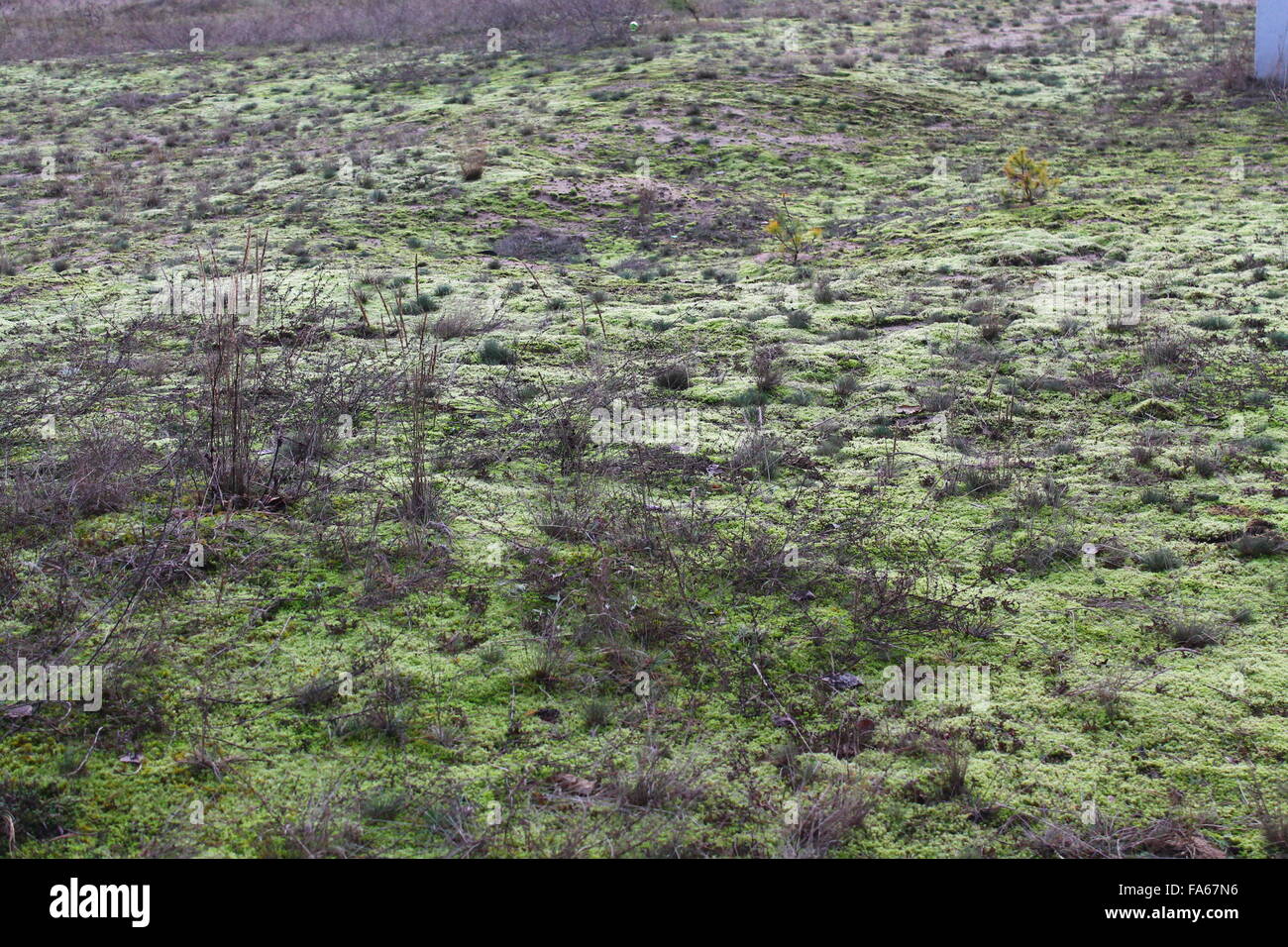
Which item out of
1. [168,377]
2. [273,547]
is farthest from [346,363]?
[273,547]

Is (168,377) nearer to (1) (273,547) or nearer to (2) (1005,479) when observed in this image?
(1) (273,547)

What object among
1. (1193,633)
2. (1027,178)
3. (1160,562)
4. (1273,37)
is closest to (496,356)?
(1160,562)

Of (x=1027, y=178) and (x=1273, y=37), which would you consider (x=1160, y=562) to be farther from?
(x=1273, y=37)

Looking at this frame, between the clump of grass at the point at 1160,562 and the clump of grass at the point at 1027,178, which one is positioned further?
the clump of grass at the point at 1027,178

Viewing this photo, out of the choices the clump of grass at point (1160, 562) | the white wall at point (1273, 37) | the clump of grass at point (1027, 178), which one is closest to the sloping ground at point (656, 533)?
the clump of grass at point (1160, 562)

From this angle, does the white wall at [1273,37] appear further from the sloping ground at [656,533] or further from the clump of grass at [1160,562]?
the clump of grass at [1160,562]

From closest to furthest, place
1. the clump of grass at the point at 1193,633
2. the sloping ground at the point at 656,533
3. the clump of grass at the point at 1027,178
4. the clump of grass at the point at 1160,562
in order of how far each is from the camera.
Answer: the sloping ground at the point at 656,533, the clump of grass at the point at 1193,633, the clump of grass at the point at 1160,562, the clump of grass at the point at 1027,178

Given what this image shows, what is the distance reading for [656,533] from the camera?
14.7 feet

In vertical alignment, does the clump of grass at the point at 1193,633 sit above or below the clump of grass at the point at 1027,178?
below

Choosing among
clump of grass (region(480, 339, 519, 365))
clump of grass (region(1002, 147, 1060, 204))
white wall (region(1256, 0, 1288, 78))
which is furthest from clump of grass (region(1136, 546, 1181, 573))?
white wall (region(1256, 0, 1288, 78))

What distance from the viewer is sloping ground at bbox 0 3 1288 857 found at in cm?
306

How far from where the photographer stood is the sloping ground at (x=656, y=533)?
3.06 m

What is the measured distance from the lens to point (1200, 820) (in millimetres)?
2938

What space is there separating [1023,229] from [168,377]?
26.3 feet
